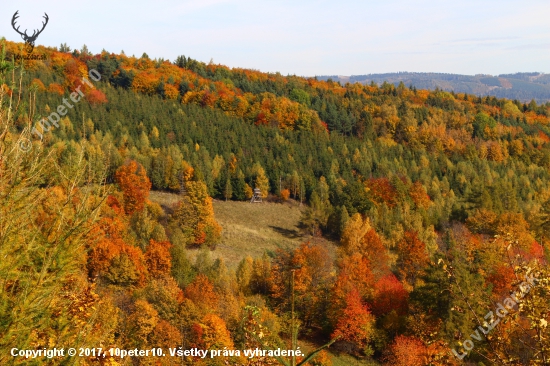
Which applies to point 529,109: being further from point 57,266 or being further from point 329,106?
point 57,266

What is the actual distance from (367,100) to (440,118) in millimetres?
27100

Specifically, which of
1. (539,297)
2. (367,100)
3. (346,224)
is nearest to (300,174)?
(346,224)

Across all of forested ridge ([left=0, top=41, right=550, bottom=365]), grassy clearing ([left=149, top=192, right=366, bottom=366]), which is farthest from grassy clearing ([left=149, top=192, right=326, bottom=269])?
forested ridge ([left=0, top=41, right=550, bottom=365])

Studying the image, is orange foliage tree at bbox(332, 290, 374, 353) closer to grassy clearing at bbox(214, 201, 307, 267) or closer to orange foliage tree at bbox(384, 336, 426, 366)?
orange foliage tree at bbox(384, 336, 426, 366)

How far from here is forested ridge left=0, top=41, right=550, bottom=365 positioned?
742 cm

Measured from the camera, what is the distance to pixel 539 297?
710 cm

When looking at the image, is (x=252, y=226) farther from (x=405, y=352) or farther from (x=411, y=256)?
(x=405, y=352)

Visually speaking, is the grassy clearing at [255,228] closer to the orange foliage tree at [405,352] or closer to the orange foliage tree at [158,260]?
the orange foliage tree at [158,260]

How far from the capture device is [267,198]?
3711 inches

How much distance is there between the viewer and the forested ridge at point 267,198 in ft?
24.3

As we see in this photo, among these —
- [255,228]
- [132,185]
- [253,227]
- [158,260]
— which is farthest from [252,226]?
[158,260]

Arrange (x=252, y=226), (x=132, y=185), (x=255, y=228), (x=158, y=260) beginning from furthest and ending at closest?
(x=252, y=226) → (x=255, y=228) → (x=132, y=185) → (x=158, y=260)

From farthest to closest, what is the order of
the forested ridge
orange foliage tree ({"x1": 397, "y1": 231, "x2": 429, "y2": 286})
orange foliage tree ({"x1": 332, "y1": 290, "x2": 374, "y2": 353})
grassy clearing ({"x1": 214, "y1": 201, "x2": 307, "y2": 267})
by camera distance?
grassy clearing ({"x1": 214, "y1": 201, "x2": 307, "y2": 267})
orange foliage tree ({"x1": 397, "y1": 231, "x2": 429, "y2": 286})
orange foliage tree ({"x1": 332, "y1": 290, "x2": 374, "y2": 353})
the forested ridge

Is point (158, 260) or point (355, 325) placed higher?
point (158, 260)
